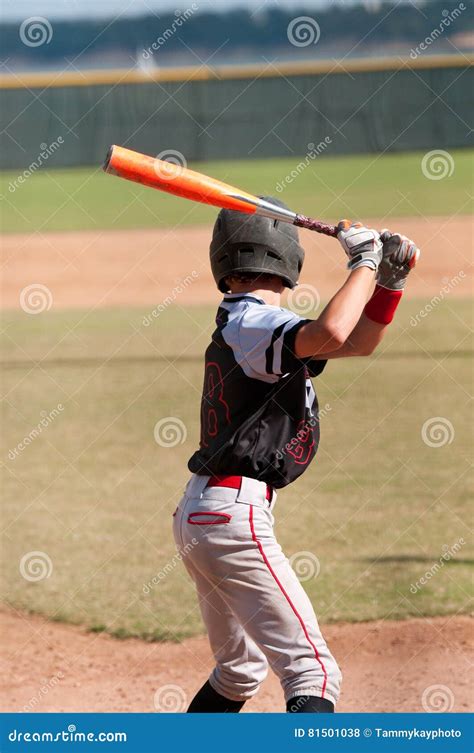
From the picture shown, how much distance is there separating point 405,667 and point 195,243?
1407cm

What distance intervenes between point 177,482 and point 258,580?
4.13m

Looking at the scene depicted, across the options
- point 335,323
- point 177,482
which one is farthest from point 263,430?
point 177,482

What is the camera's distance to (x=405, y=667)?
406cm

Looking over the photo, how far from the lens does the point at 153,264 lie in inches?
657

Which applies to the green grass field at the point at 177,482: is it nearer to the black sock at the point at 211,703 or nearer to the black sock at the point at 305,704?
the black sock at the point at 211,703

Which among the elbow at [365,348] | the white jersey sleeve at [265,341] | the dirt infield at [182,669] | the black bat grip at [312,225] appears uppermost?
the black bat grip at [312,225]

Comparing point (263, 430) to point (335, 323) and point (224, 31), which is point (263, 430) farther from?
point (224, 31)

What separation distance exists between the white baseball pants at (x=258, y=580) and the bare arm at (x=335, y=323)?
17.6 inches

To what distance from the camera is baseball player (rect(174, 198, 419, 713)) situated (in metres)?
2.67

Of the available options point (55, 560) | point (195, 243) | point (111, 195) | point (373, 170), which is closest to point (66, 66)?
point (111, 195)

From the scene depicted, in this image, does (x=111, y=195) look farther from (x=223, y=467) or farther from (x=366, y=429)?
(x=223, y=467)

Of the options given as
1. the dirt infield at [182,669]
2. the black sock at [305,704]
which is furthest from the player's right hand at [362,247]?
the dirt infield at [182,669]

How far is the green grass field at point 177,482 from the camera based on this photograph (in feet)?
16.3

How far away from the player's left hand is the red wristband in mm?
20
